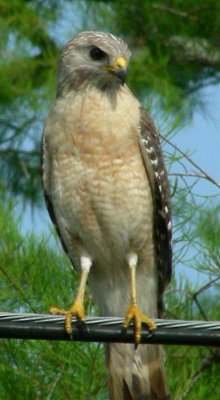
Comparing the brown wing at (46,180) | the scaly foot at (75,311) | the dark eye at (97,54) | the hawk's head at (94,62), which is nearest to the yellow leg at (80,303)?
the scaly foot at (75,311)

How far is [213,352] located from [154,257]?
589 mm

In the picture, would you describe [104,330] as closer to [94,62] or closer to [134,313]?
[134,313]

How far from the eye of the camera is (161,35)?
1124 centimetres

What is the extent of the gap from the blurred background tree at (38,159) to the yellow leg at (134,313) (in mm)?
383

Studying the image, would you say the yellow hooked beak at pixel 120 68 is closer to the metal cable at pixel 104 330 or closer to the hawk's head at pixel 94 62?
the hawk's head at pixel 94 62

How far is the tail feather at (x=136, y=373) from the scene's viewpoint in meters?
6.19

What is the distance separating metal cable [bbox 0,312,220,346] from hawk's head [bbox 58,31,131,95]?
1.51m

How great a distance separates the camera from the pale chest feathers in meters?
6.09

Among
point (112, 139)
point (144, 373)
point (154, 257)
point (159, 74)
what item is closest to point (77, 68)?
point (112, 139)

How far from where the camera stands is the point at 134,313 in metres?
5.82

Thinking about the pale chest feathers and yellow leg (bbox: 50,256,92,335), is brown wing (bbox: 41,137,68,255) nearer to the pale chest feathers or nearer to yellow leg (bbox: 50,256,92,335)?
the pale chest feathers

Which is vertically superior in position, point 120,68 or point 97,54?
point 97,54

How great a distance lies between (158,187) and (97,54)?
662 millimetres

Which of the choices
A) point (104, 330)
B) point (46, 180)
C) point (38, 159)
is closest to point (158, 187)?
point (46, 180)
